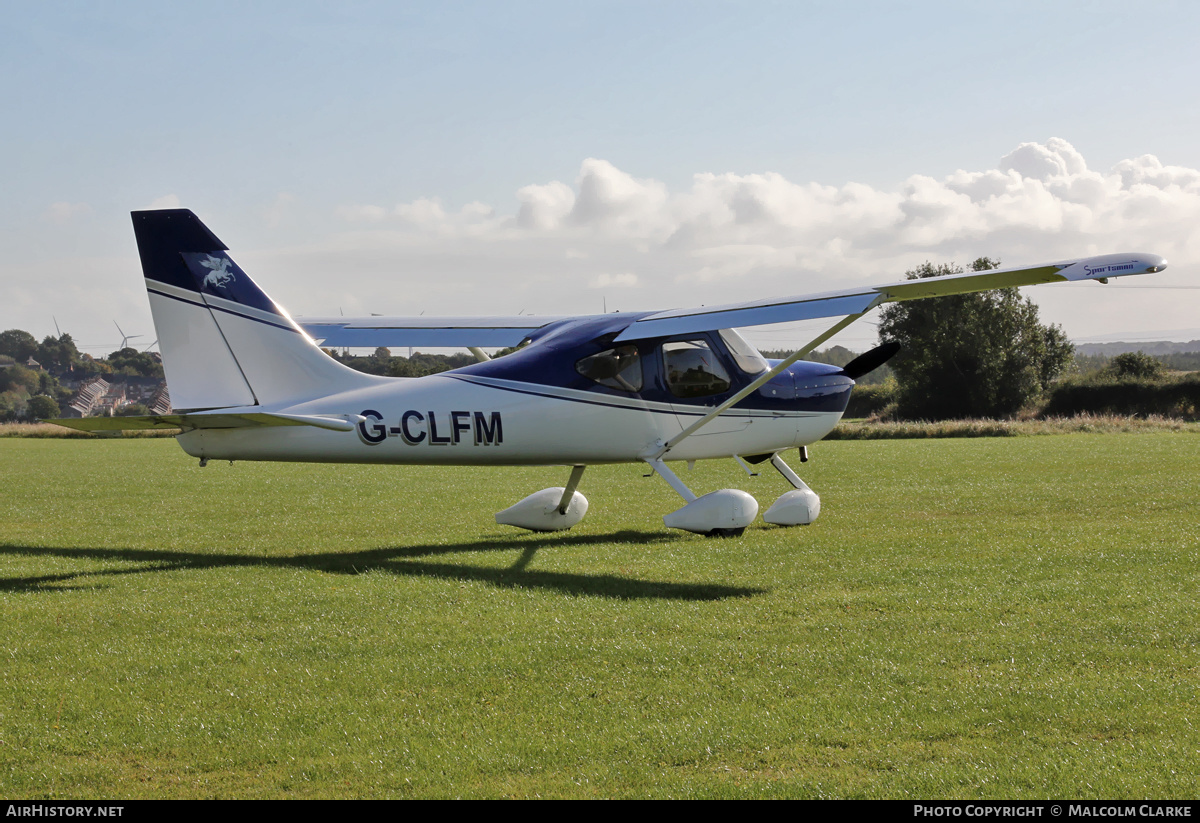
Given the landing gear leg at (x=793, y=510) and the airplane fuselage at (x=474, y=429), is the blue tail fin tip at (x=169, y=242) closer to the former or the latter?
the airplane fuselage at (x=474, y=429)

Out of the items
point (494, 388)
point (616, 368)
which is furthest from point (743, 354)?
point (494, 388)

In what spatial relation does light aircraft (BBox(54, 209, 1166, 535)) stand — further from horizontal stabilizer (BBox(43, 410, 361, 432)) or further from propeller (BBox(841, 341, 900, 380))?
propeller (BBox(841, 341, 900, 380))

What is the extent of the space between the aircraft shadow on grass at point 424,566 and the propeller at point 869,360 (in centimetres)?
323

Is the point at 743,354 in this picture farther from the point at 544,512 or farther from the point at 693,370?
the point at 544,512

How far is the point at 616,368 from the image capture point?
10.5 meters

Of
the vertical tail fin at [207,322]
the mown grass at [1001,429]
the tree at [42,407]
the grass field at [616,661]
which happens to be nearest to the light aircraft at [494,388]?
the vertical tail fin at [207,322]

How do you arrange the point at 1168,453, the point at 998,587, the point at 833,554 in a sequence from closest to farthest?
the point at 998,587 → the point at 833,554 → the point at 1168,453

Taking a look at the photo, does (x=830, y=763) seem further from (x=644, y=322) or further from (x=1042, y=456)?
(x=1042, y=456)

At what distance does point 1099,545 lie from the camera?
369 inches

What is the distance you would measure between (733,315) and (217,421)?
17.1ft

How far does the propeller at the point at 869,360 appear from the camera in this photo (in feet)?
39.7

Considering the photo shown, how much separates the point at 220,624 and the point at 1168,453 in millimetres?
21037

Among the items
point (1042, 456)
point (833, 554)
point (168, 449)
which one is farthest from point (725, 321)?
point (168, 449)

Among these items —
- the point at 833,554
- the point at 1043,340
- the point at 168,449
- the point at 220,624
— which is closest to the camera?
the point at 220,624
